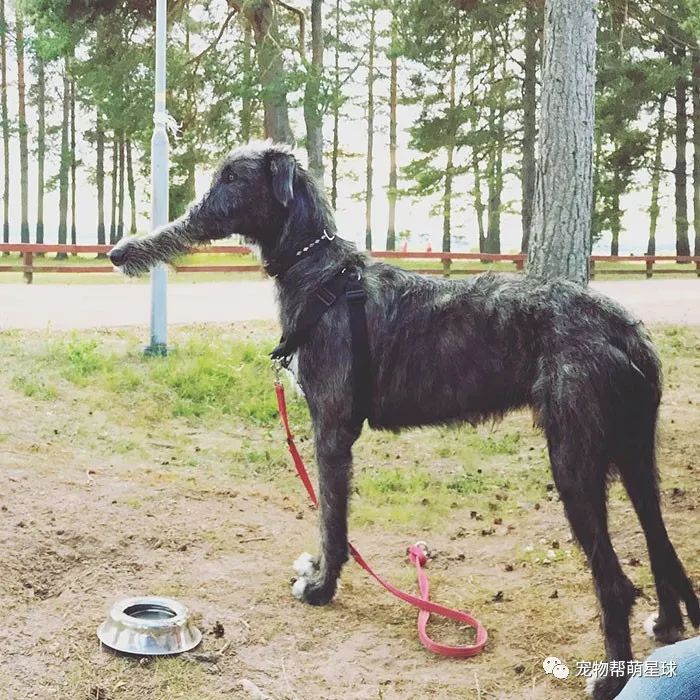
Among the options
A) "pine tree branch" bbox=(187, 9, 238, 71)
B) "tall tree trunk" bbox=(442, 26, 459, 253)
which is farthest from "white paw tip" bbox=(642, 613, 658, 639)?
"tall tree trunk" bbox=(442, 26, 459, 253)

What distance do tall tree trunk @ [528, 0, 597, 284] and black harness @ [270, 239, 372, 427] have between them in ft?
13.3

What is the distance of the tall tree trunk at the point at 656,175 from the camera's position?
26234 mm

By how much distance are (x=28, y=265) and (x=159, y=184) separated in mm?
8235

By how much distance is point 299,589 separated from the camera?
3850mm

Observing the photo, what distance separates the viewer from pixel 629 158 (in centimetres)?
2638

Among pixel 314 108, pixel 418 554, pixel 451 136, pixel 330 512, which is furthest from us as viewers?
pixel 451 136

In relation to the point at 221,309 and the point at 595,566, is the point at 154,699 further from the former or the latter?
the point at 221,309

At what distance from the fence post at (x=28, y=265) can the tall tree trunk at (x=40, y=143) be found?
36.6ft

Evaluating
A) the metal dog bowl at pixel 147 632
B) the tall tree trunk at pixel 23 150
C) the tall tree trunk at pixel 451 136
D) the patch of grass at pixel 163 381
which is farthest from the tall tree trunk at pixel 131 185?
the metal dog bowl at pixel 147 632

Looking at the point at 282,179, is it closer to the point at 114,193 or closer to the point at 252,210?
the point at 252,210

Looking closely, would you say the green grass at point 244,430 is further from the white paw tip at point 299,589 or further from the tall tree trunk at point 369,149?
the tall tree trunk at point 369,149

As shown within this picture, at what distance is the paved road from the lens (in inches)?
433

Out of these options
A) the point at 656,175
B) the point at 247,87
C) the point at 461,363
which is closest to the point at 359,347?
the point at 461,363

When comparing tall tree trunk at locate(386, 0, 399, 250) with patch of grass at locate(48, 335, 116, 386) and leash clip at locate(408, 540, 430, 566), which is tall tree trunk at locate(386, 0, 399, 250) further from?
leash clip at locate(408, 540, 430, 566)
